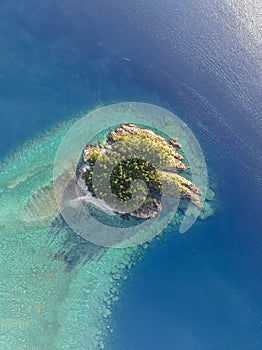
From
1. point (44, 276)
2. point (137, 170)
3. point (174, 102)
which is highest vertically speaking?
point (174, 102)

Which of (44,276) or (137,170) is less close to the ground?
(137,170)

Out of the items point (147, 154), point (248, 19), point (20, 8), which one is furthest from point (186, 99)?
point (20, 8)

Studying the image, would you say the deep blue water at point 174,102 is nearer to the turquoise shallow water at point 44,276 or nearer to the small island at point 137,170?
the turquoise shallow water at point 44,276

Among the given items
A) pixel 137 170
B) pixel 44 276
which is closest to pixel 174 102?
pixel 137 170

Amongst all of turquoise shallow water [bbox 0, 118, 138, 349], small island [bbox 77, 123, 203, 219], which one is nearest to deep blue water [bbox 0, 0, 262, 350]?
turquoise shallow water [bbox 0, 118, 138, 349]

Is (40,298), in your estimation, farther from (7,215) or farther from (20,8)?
(20,8)

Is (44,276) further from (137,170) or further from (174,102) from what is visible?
(174,102)

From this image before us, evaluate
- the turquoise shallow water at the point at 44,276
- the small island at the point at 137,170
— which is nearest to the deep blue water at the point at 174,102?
the turquoise shallow water at the point at 44,276
